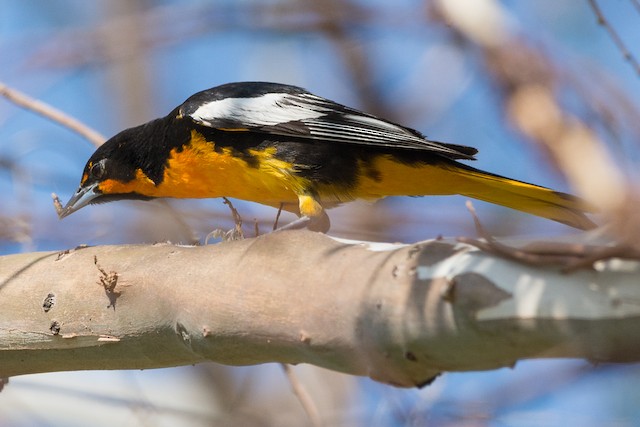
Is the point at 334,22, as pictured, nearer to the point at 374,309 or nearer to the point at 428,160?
the point at 428,160

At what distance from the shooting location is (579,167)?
3.22 meters

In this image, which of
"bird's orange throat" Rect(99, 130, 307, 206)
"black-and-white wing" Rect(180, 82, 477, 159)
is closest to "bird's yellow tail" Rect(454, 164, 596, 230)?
"black-and-white wing" Rect(180, 82, 477, 159)

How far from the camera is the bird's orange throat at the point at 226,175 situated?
397cm

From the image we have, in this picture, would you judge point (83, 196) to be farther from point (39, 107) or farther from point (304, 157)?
point (304, 157)

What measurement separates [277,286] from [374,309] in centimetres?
39

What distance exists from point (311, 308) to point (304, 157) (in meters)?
1.74

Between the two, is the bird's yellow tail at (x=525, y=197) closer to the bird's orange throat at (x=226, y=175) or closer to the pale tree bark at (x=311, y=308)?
the bird's orange throat at (x=226, y=175)

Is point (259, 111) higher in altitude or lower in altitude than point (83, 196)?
higher

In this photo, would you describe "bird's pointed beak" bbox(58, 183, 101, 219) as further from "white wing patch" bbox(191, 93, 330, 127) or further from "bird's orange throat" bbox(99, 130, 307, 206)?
"white wing patch" bbox(191, 93, 330, 127)

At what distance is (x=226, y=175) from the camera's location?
13.3ft

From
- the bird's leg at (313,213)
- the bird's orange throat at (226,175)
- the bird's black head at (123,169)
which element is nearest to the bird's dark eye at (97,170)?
the bird's black head at (123,169)

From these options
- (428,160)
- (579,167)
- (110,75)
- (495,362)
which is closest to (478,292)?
(495,362)

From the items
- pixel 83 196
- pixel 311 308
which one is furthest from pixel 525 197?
pixel 83 196

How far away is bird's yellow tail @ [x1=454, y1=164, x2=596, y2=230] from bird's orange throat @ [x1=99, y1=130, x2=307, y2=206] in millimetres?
A: 816
